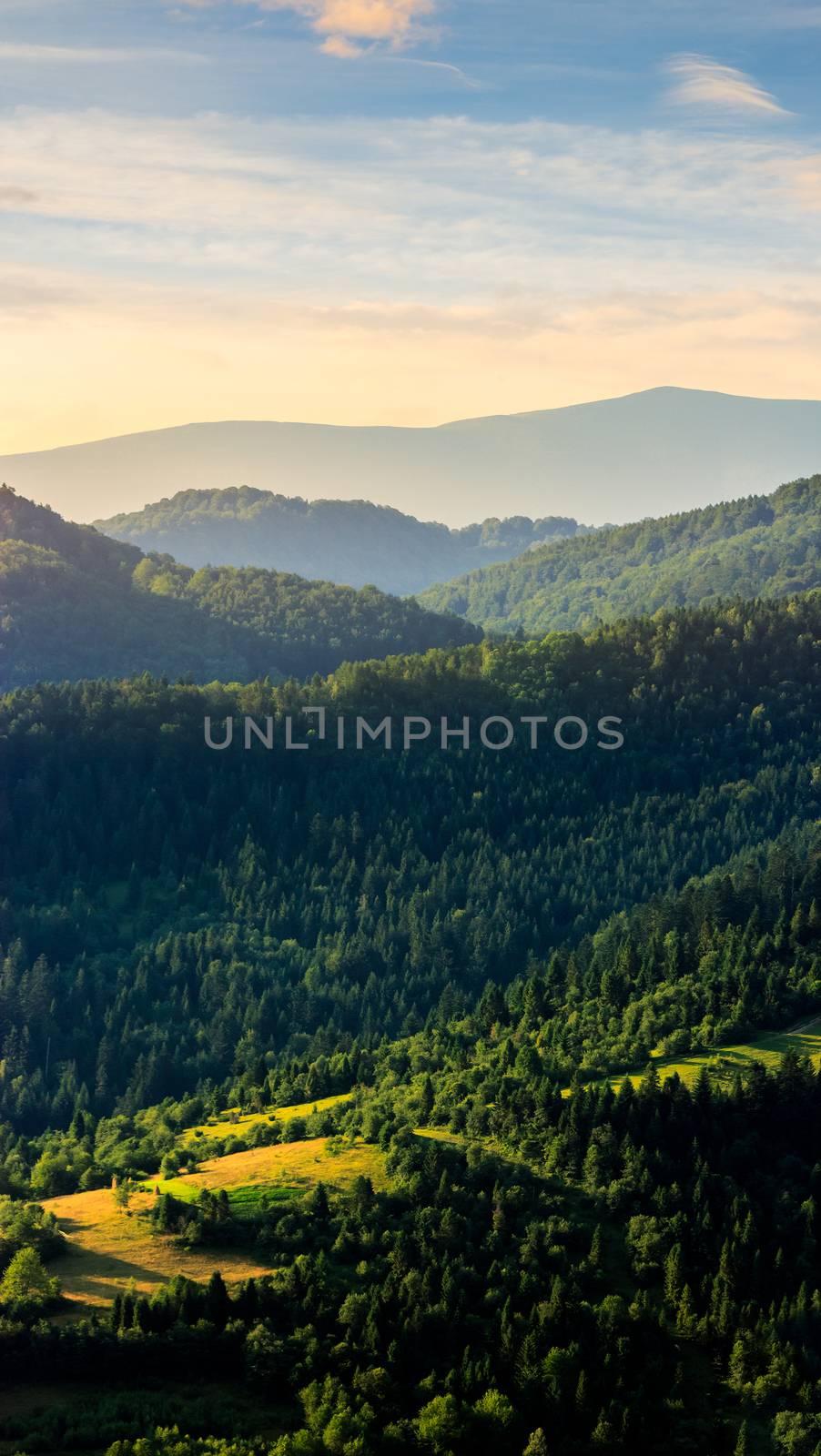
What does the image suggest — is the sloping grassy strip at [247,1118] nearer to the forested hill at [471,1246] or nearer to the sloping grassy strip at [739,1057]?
the forested hill at [471,1246]

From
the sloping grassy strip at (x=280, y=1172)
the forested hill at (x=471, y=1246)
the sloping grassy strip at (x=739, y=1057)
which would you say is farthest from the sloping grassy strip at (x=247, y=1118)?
the sloping grassy strip at (x=739, y=1057)

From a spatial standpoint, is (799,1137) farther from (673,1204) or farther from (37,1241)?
(37,1241)

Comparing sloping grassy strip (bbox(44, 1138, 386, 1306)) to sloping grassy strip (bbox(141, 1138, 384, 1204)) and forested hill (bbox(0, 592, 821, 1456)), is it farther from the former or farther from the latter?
forested hill (bbox(0, 592, 821, 1456))

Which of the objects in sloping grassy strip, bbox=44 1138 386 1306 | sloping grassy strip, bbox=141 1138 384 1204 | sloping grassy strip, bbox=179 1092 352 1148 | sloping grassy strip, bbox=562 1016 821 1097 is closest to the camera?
sloping grassy strip, bbox=44 1138 386 1306

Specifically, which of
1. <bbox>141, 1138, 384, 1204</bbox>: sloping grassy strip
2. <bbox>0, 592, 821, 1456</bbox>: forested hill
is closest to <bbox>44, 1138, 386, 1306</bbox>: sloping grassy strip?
<bbox>141, 1138, 384, 1204</bbox>: sloping grassy strip

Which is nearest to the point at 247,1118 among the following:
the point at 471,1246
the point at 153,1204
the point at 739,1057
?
the point at 153,1204

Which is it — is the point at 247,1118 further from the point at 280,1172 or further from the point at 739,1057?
the point at 739,1057

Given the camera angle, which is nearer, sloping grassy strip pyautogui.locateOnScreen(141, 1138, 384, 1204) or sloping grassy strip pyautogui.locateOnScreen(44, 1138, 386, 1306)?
sloping grassy strip pyautogui.locateOnScreen(44, 1138, 386, 1306)
